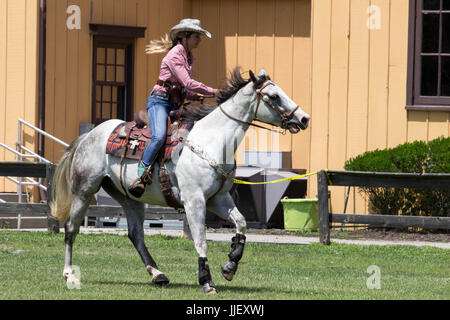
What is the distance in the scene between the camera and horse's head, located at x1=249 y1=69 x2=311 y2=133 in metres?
9.81

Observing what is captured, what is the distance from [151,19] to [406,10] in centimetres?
584

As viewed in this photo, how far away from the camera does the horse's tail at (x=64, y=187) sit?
11148mm

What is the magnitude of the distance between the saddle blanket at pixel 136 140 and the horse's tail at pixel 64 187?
2.24 feet

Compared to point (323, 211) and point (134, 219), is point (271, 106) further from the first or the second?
point (323, 211)

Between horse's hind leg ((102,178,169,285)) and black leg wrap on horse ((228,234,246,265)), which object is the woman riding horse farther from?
black leg wrap on horse ((228,234,246,265))

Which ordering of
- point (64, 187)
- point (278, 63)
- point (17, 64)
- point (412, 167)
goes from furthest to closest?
point (278, 63), point (17, 64), point (412, 167), point (64, 187)

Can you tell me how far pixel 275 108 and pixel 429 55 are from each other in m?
8.98

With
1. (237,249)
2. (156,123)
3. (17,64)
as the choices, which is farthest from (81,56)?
(237,249)

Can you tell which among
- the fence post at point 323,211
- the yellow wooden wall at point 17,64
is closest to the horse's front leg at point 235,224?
the fence post at point 323,211

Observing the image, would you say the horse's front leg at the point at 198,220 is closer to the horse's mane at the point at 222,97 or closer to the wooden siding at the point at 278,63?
the horse's mane at the point at 222,97

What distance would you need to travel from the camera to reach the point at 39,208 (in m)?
15.9

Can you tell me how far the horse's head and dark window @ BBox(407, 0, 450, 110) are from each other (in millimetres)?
8722

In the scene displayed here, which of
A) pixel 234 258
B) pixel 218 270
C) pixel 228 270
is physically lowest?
pixel 218 270

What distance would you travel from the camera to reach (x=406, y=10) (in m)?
18.3
